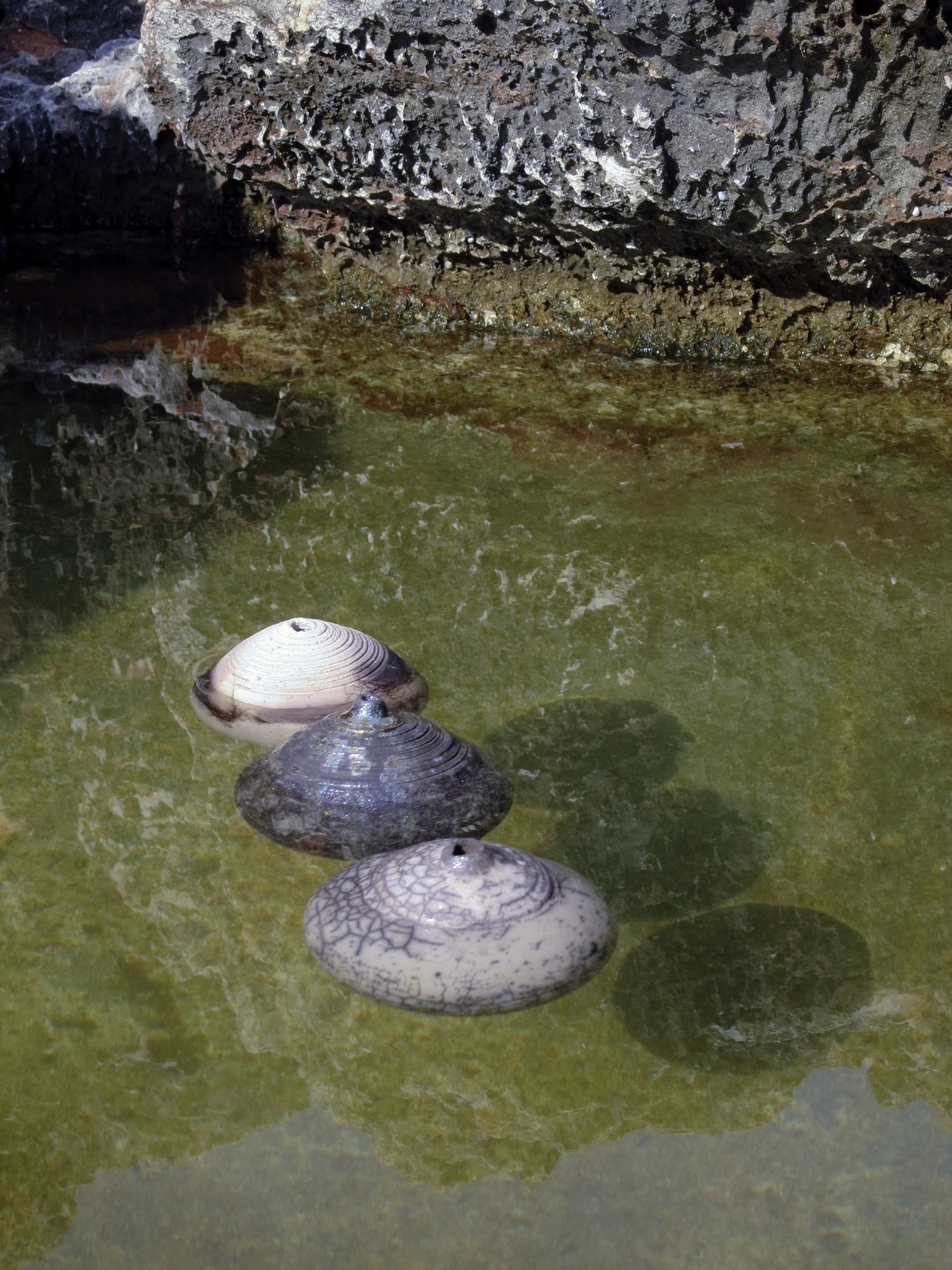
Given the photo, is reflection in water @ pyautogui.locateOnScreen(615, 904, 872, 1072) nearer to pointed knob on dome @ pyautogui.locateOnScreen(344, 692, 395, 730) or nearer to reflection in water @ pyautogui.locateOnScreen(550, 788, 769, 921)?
reflection in water @ pyautogui.locateOnScreen(550, 788, 769, 921)

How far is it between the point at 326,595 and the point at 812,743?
1.29 meters

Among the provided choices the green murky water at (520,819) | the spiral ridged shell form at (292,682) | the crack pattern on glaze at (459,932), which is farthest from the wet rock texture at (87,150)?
the crack pattern on glaze at (459,932)

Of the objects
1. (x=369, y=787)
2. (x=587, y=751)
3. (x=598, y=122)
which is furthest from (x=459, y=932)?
(x=598, y=122)

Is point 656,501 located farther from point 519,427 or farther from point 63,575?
point 63,575

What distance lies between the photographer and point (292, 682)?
7.95ft

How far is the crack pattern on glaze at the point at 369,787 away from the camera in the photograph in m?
2.09

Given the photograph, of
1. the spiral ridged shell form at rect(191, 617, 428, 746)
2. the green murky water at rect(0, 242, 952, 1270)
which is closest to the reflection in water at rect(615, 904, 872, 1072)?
the green murky water at rect(0, 242, 952, 1270)

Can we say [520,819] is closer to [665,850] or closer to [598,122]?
[665,850]

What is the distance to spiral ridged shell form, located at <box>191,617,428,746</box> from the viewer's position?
2.41 metres

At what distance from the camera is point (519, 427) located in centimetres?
401

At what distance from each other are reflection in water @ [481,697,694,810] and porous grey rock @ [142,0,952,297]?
2.22 m

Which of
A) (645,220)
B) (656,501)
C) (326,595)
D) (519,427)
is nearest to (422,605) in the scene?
(326,595)

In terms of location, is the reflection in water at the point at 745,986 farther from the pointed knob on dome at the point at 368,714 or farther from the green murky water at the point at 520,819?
the pointed knob on dome at the point at 368,714

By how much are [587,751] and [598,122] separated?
256 cm
